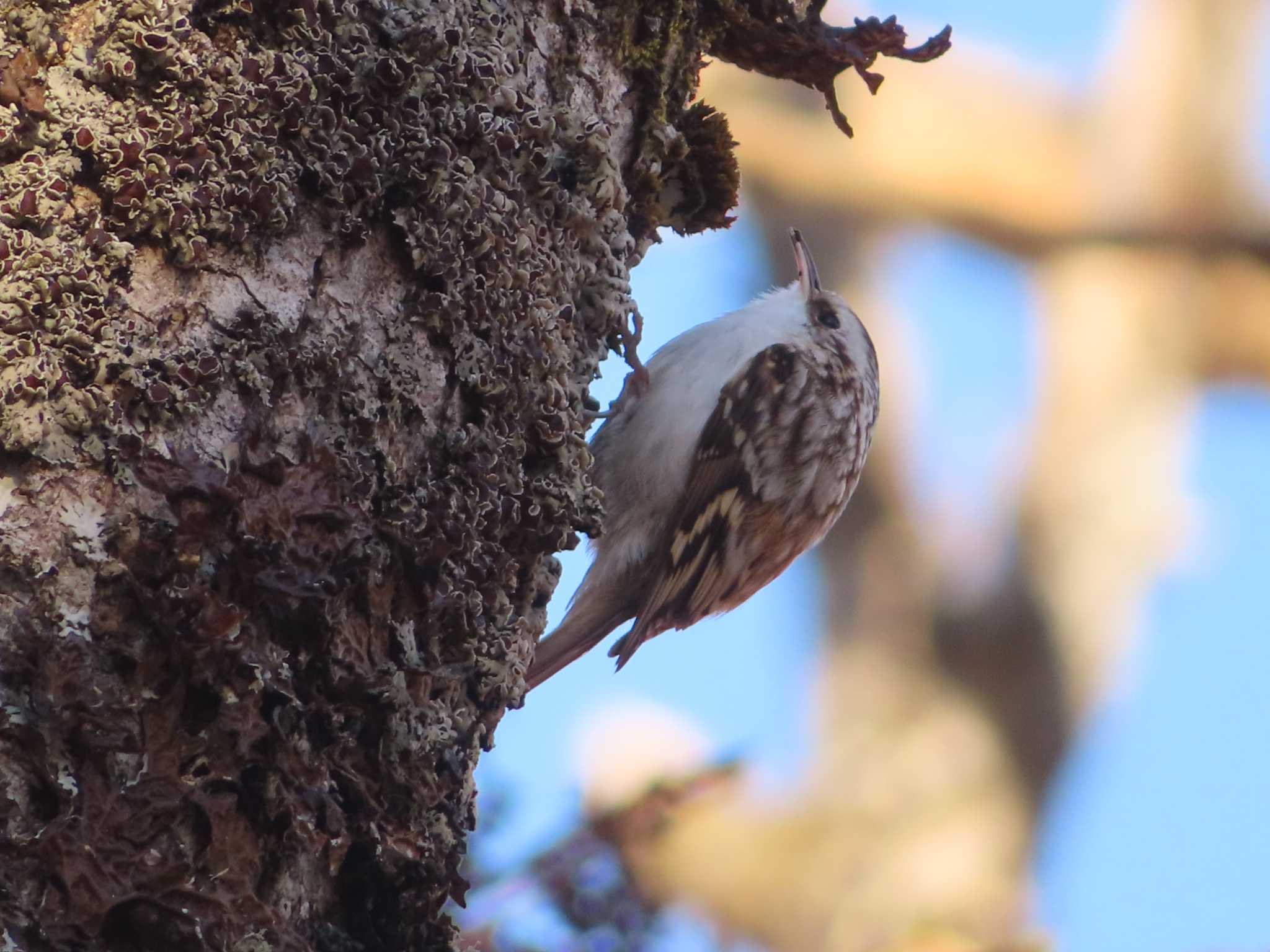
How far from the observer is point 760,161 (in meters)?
→ 4.80

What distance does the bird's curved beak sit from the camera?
283 cm

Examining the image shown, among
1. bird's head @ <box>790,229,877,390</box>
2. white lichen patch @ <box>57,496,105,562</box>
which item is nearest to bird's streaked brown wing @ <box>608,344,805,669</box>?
bird's head @ <box>790,229,877,390</box>

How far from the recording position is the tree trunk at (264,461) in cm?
102

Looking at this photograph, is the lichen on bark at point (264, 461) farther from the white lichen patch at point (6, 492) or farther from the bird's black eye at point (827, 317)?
the bird's black eye at point (827, 317)

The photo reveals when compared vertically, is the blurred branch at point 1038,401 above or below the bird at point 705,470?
above

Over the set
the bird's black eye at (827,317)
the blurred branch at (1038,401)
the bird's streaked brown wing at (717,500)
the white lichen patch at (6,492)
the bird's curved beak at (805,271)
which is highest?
the blurred branch at (1038,401)

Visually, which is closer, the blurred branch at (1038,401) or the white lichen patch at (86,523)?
the white lichen patch at (86,523)

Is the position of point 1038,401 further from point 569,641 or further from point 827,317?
point 569,641

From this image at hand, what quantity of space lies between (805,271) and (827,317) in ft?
0.33

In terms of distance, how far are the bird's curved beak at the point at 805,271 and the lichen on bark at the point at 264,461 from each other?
137 cm

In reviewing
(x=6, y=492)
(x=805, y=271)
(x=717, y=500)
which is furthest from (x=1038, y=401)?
(x=6, y=492)

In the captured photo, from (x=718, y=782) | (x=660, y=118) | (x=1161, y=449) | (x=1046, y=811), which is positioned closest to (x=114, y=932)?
(x=660, y=118)

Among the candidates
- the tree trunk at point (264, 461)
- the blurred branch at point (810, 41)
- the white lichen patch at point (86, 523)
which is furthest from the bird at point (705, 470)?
the white lichen patch at point (86, 523)

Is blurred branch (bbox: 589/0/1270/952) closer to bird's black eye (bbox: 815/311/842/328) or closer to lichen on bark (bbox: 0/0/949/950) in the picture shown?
bird's black eye (bbox: 815/311/842/328)
